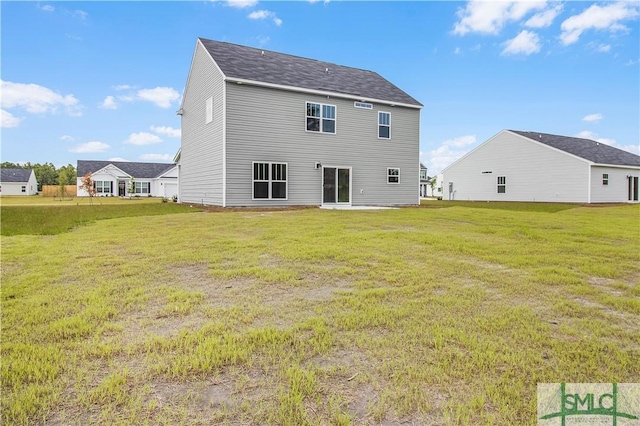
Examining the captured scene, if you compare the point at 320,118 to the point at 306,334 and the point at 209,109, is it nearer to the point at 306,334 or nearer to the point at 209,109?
the point at 209,109

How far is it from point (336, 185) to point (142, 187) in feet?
133

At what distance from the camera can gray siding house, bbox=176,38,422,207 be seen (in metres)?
15.5

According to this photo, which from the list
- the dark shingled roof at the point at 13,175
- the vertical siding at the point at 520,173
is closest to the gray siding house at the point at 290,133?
the vertical siding at the point at 520,173

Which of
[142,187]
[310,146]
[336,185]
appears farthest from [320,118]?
[142,187]

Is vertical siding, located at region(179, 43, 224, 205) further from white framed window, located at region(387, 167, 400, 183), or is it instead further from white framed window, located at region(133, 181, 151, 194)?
white framed window, located at region(133, 181, 151, 194)

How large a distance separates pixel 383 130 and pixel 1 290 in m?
17.1

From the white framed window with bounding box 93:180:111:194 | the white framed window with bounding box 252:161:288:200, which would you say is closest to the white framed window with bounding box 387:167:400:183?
the white framed window with bounding box 252:161:288:200

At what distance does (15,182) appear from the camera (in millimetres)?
57625

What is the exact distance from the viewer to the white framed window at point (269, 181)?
15.9m

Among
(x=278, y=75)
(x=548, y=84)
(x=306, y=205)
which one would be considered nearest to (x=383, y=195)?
(x=306, y=205)

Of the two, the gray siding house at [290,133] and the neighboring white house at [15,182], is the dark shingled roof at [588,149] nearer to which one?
the gray siding house at [290,133]

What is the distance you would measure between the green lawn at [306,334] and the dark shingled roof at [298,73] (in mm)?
12170

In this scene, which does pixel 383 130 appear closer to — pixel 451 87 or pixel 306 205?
pixel 306 205

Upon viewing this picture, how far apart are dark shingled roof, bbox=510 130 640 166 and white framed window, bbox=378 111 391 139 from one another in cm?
1569
